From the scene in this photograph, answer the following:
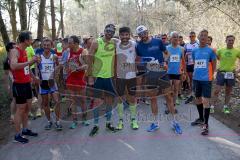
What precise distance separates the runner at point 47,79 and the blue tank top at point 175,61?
302 cm

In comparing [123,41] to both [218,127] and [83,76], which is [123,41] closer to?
[83,76]

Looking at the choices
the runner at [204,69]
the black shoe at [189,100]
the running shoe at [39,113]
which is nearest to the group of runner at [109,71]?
the runner at [204,69]

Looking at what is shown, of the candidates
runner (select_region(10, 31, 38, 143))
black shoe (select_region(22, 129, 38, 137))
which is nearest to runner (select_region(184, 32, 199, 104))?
black shoe (select_region(22, 129, 38, 137))

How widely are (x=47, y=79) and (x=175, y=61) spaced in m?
3.36

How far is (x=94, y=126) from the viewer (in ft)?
25.7

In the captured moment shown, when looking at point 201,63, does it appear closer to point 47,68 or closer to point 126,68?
point 126,68

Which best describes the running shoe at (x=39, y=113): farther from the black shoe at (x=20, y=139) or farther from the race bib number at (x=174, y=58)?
the race bib number at (x=174, y=58)

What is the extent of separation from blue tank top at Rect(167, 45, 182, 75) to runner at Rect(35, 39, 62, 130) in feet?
9.92

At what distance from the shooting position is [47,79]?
8219 mm

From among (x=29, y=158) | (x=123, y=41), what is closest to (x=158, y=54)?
(x=123, y=41)

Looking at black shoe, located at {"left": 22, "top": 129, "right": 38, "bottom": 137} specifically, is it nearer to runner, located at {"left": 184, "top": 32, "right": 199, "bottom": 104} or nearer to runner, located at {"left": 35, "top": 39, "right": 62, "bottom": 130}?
runner, located at {"left": 35, "top": 39, "right": 62, "bottom": 130}

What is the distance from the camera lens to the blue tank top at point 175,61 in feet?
30.7

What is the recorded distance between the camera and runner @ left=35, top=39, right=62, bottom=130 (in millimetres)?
8156

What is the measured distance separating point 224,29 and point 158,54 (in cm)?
1193
